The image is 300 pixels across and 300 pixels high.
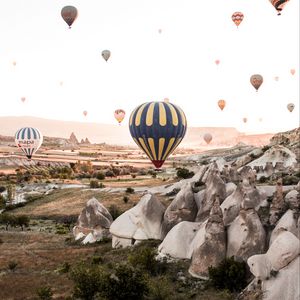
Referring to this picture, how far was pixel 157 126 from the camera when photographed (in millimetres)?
44594

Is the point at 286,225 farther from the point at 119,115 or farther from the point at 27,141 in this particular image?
the point at 119,115

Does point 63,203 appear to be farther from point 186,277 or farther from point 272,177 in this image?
point 186,277

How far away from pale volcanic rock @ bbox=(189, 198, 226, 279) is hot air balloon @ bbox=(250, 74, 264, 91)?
193ft

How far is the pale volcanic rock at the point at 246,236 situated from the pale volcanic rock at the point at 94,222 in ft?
62.4

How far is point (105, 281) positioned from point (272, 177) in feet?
142

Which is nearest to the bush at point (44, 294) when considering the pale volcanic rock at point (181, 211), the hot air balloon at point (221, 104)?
the pale volcanic rock at point (181, 211)

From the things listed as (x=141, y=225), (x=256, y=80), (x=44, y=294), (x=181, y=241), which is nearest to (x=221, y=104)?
(x=256, y=80)

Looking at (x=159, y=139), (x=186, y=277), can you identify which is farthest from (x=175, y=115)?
(x=186, y=277)

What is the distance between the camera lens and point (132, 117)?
46.6 meters

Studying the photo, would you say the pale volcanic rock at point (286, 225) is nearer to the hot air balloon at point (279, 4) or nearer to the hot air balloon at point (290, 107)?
the hot air balloon at point (279, 4)

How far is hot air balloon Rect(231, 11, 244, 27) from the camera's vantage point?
74.1 meters

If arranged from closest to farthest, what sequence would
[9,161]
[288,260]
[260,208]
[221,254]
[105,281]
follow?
[288,260], [105,281], [221,254], [260,208], [9,161]

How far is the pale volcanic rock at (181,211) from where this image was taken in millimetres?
33875

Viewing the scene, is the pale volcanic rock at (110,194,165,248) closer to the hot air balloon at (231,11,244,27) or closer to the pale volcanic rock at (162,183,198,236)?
the pale volcanic rock at (162,183,198,236)
